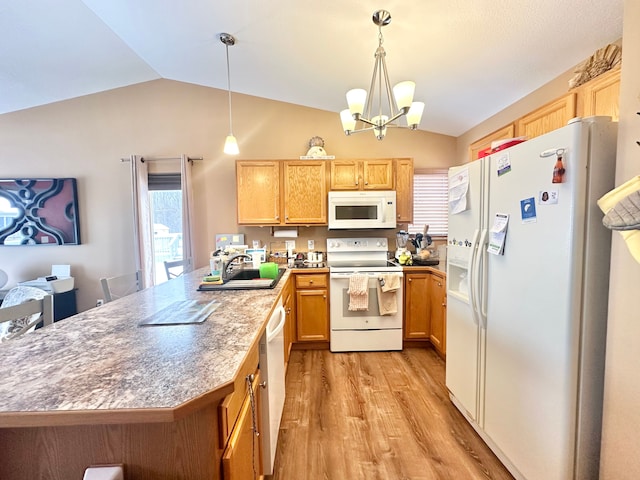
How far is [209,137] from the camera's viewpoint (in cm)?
329

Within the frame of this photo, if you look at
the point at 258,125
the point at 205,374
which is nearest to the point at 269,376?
the point at 205,374

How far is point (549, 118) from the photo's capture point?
166cm

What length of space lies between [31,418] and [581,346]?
1770mm

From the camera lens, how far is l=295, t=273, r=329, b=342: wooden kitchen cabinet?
8.96ft

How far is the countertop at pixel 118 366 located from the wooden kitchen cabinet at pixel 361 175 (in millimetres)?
2017

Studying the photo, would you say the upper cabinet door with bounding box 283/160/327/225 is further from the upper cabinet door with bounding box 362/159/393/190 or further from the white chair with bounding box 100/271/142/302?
the white chair with bounding box 100/271/142/302

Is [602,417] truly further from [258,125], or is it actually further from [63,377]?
[258,125]

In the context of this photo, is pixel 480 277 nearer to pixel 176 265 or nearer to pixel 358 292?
pixel 358 292

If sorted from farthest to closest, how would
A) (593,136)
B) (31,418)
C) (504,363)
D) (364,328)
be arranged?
1. (364,328)
2. (504,363)
3. (593,136)
4. (31,418)

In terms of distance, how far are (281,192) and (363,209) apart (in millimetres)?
946

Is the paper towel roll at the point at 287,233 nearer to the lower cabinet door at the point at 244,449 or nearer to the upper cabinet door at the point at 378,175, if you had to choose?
the upper cabinet door at the point at 378,175

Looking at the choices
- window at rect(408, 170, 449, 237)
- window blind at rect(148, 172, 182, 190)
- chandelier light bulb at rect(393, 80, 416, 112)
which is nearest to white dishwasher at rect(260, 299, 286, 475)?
chandelier light bulb at rect(393, 80, 416, 112)

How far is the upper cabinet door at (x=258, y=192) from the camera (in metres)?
2.98

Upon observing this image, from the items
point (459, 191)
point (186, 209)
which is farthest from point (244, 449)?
point (186, 209)
